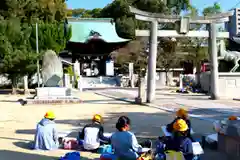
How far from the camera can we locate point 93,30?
40156 millimetres

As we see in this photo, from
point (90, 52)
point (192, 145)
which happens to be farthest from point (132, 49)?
point (192, 145)

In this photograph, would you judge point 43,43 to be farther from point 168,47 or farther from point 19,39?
point 168,47

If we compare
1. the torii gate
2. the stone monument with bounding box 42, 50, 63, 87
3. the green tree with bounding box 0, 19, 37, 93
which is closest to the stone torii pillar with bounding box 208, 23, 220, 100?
the torii gate

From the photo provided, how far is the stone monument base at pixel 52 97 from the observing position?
17594mm

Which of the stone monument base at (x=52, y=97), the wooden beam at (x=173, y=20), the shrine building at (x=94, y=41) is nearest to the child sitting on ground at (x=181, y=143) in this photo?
the stone monument base at (x=52, y=97)

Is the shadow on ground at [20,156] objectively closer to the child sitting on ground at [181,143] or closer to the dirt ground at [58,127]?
the dirt ground at [58,127]

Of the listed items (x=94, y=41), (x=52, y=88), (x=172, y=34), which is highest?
(x=94, y=41)

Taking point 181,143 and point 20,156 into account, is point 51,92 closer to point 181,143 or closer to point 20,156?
point 20,156

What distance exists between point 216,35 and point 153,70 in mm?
4605

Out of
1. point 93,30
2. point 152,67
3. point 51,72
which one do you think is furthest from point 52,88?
point 93,30

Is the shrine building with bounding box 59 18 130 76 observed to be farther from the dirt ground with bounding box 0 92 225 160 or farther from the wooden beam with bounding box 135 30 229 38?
the dirt ground with bounding box 0 92 225 160

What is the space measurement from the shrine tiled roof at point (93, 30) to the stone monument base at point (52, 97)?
20.8 metres

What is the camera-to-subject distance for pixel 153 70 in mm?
16984

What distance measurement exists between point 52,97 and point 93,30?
2331 cm
